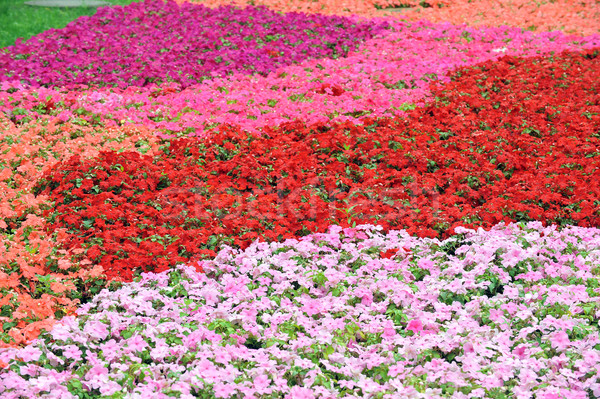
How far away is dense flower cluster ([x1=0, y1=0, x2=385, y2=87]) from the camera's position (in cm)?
891

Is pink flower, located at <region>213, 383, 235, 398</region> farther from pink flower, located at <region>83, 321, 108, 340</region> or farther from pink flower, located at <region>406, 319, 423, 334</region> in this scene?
pink flower, located at <region>406, 319, 423, 334</region>

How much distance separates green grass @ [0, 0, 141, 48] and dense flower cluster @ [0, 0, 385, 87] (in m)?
0.75

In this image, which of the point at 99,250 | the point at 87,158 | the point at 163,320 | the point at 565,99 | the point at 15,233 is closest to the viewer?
the point at 163,320

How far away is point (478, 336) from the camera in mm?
3762

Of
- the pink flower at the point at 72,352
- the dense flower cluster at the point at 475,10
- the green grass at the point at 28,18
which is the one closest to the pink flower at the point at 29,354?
the pink flower at the point at 72,352

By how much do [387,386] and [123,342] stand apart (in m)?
1.54

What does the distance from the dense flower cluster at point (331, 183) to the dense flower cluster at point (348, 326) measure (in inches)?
12.8

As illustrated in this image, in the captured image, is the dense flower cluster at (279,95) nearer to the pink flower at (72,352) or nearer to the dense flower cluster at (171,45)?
the dense flower cluster at (171,45)

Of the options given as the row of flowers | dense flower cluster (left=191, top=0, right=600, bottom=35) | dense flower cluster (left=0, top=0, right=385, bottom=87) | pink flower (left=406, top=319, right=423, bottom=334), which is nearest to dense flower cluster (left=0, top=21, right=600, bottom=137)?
the row of flowers

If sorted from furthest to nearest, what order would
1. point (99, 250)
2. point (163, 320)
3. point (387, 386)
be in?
1. point (99, 250)
2. point (163, 320)
3. point (387, 386)

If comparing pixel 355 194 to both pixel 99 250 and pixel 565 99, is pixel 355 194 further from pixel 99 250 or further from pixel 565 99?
pixel 565 99

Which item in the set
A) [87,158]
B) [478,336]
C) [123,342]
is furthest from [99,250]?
[478,336]

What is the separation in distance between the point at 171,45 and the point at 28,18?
4242mm

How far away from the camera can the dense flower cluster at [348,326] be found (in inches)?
135
